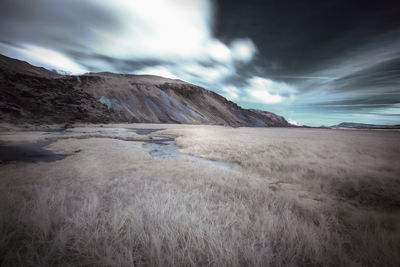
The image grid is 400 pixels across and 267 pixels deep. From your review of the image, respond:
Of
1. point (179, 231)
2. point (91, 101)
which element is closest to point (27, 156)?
point (179, 231)

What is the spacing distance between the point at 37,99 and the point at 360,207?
60833 millimetres

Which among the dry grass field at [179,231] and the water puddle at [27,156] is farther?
the water puddle at [27,156]

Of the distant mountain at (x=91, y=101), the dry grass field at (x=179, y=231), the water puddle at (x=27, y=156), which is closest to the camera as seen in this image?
the dry grass field at (x=179, y=231)

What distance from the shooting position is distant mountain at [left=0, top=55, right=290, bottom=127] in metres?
36.4

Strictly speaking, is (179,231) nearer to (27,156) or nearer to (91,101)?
(27,156)

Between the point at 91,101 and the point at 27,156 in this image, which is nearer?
the point at 27,156

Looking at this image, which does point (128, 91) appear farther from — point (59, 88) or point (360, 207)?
point (360, 207)

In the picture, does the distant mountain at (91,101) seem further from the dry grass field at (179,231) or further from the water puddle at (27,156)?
the dry grass field at (179,231)

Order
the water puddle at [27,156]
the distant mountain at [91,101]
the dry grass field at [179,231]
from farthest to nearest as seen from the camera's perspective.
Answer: the distant mountain at [91,101], the water puddle at [27,156], the dry grass field at [179,231]

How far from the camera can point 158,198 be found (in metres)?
3.48

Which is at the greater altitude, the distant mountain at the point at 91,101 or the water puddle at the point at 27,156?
the distant mountain at the point at 91,101

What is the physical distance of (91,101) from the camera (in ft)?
181

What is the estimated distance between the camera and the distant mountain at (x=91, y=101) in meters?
36.4

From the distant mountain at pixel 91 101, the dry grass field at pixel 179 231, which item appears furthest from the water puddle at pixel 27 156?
the distant mountain at pixel 91 101
